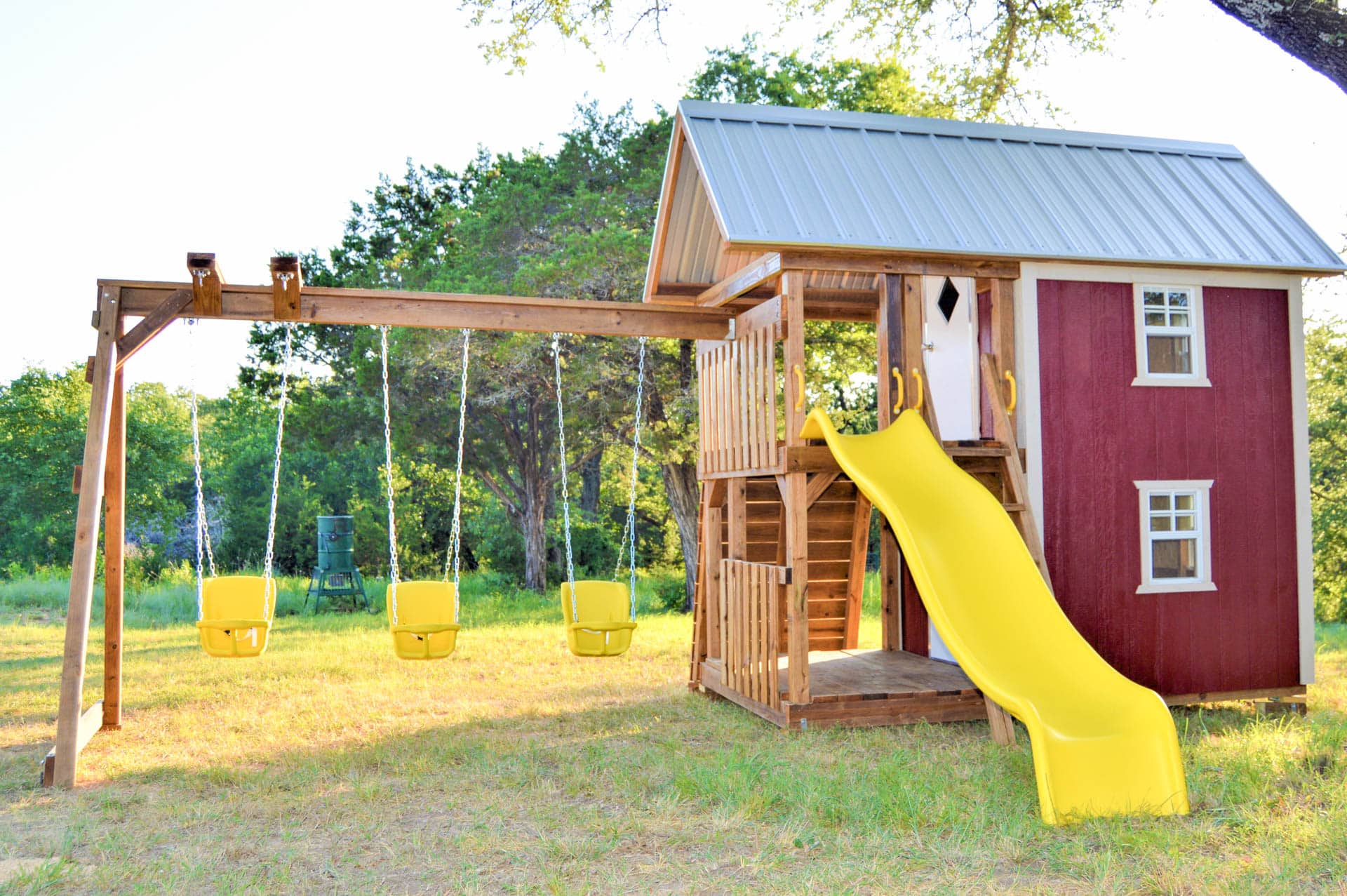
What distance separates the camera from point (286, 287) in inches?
342

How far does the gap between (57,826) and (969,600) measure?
567 centimetres

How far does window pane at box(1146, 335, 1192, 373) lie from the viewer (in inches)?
375

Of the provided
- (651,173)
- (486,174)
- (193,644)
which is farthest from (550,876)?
(486,174)

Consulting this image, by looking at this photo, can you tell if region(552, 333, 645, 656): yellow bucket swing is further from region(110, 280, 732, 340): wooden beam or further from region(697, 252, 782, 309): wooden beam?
region(697, 252, 782, 309): wooden beam

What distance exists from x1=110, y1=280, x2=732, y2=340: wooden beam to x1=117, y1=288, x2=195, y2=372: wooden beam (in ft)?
0.19

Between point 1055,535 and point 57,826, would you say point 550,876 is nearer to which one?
point 57,826

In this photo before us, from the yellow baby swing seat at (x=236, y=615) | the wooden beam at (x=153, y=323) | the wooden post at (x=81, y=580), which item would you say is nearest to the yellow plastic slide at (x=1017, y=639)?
the yellow baby swing seat at (x=236, y=615)

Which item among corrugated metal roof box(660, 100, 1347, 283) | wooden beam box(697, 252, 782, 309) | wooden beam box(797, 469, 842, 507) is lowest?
wooden beam box(797, 469, 842, 507)

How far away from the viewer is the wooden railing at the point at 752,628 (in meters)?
8.74

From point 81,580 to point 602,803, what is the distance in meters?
3.84

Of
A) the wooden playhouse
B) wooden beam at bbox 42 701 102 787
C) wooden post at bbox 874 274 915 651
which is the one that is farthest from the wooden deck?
wooden beam at bbox 42 701 102 787

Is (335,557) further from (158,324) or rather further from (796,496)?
(796,496)

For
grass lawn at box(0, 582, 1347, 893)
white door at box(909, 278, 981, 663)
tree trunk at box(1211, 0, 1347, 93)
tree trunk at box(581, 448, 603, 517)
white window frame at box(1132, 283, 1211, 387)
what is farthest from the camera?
tree trunk at box(581, 448, 603, 517)

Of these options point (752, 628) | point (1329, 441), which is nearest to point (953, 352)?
point (752, 628)
